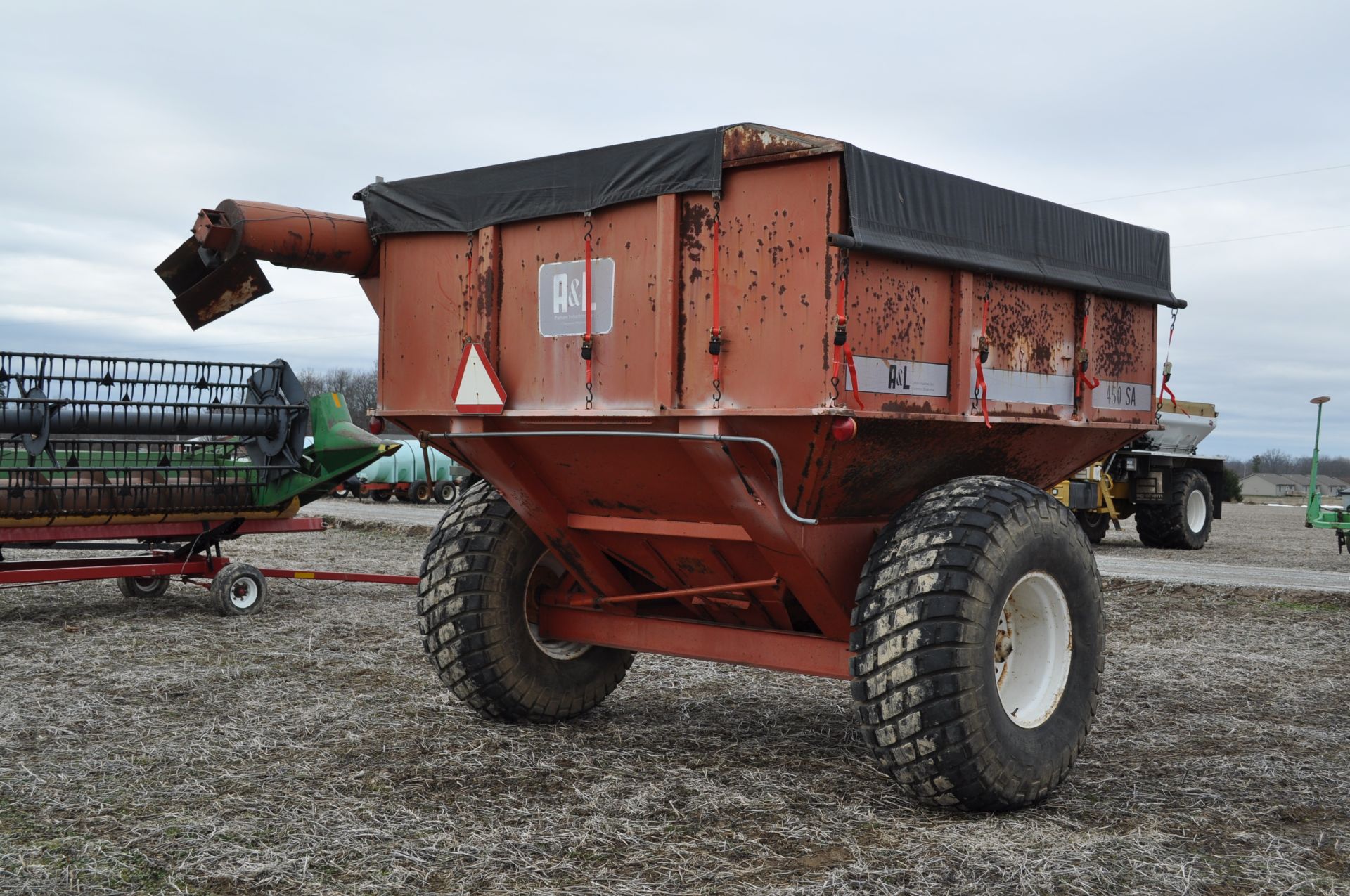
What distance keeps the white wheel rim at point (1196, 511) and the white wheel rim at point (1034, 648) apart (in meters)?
14.8

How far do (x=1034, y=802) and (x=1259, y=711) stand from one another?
2.64 meters

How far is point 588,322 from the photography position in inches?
186

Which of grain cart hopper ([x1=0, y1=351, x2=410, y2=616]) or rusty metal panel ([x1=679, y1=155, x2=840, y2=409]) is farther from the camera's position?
grain cart hopper ([x1=0, y1=351, x2=410, y2=616])

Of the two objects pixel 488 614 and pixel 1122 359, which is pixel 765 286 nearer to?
pixel 488 614

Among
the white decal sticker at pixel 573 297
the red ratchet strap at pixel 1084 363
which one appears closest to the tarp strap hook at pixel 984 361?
the red ratchet strap at pixel 1084 363

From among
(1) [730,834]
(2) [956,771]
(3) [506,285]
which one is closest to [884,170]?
(3) [506,285]

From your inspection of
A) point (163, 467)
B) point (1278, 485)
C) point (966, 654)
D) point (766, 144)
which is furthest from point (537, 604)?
point (1278, 485)

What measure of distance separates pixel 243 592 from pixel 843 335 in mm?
7167

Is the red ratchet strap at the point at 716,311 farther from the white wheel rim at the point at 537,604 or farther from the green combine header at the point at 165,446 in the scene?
the green combine header at the point at 165,446

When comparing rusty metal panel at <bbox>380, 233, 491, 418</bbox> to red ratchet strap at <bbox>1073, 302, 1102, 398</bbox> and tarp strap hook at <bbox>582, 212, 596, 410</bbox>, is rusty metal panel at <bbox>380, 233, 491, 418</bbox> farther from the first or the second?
red ratchet strap at <bbox>1073, 302, 1102, 398</bbox>

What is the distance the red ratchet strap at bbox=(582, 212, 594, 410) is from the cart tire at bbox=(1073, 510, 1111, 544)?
47.6ft

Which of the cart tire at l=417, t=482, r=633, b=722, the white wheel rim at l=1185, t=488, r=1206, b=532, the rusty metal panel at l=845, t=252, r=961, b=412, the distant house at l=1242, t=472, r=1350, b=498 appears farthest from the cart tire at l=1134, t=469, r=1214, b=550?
the distant house at l=1242, t=472, r=1350, b=498

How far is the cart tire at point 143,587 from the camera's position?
33.8ft

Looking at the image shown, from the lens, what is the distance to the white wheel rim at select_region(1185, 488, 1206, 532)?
18203 mm
